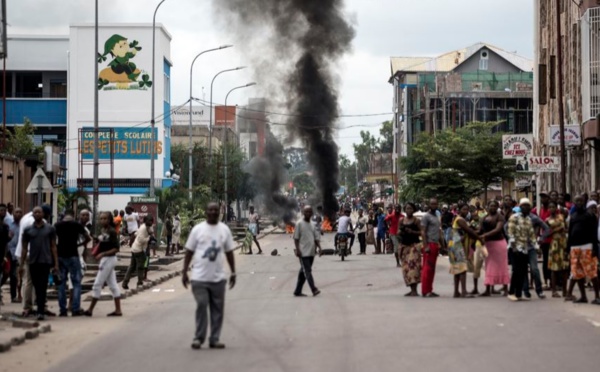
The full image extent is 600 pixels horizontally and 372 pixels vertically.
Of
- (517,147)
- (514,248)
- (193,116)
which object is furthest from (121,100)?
(514,248)

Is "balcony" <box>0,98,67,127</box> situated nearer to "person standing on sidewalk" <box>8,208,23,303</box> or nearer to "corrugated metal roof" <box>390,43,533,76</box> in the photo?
"corrugated metal roof" <box>390,43,533,76</box>

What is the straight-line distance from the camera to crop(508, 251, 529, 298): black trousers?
1797 centimetres

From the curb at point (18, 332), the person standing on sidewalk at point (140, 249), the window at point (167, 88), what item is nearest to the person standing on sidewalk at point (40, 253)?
the curb at point (18, 332)

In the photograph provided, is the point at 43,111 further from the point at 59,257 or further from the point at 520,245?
the point at 520,245

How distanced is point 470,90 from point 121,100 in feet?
99.0

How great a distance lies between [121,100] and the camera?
79250 mm

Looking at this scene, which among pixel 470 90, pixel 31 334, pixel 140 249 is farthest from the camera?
pixel 470 90

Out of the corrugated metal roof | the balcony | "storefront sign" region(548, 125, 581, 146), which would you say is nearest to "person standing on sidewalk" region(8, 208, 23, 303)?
"storefront sign" region(548, 125, 581, 146)

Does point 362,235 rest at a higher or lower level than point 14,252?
lower

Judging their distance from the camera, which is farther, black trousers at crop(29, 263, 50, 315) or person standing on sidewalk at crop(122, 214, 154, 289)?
person standing on sidewalk at crop(122, 214, 154, 289)

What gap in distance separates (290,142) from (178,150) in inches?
1083

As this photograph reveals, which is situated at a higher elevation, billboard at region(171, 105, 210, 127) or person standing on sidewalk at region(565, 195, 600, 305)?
billboard at region(171, 105, 210, 127)

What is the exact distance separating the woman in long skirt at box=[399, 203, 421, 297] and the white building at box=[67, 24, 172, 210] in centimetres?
5894

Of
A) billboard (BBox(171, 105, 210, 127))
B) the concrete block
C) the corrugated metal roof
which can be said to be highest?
the corrugated metal roof
